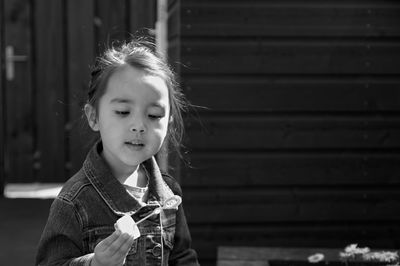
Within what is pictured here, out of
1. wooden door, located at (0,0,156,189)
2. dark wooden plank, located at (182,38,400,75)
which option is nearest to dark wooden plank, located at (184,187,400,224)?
dark wooden plank, located at (182,38,400,75)

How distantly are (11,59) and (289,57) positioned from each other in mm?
3077

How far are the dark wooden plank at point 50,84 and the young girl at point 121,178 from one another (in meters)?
4.18

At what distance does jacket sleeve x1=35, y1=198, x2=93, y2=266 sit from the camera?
170 cm

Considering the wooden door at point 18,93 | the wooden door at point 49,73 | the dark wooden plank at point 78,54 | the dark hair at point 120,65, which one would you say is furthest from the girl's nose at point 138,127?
the wooden door at point 18,93

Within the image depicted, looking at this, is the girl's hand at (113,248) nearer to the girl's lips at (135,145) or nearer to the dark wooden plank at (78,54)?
the girl's lips at (135,145)

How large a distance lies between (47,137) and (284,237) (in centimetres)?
275

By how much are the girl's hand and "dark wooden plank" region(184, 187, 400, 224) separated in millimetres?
2475

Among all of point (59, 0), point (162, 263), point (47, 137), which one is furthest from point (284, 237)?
point (59, 0)

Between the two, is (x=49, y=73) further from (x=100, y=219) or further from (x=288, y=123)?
(x=100, y=219)

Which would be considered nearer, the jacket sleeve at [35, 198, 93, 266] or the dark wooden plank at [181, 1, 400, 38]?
the jacket sleeve at [35, 198, 93, 266]

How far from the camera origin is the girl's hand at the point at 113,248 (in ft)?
5.03

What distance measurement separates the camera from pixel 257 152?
405cm

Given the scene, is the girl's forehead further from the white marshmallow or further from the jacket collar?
the white marshmallow

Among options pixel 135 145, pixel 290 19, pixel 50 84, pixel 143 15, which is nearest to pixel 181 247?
pixel 135 145
